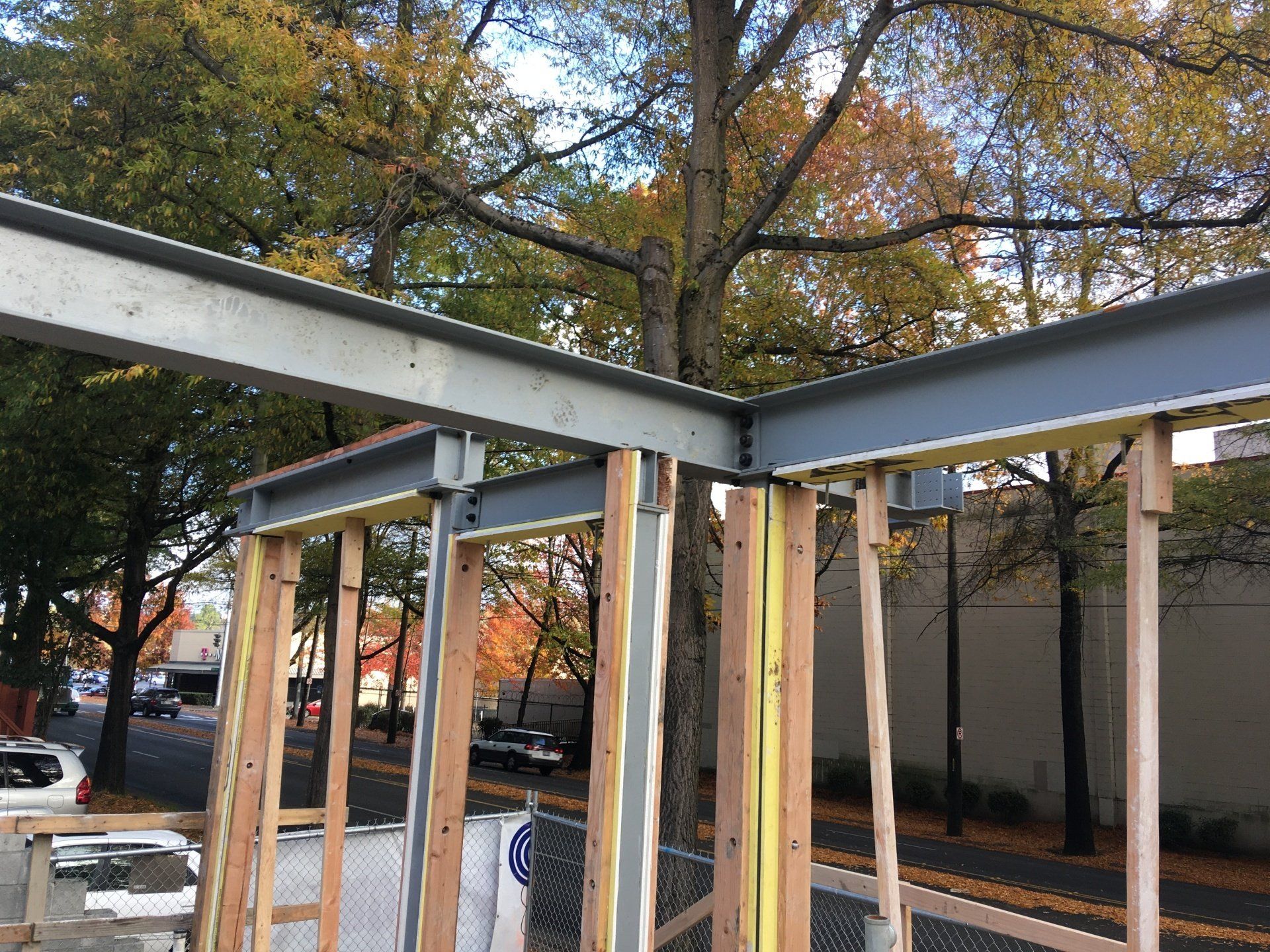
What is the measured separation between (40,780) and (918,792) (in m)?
20.1

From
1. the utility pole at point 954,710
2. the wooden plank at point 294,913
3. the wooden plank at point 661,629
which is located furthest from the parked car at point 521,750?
the wooden plank at point 661,629

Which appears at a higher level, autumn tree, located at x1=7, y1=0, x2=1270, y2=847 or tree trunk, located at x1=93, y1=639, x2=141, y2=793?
autumn tree, located at x1=7, y1=0, x2=1270, y2=847

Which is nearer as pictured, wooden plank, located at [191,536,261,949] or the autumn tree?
wooden plank, located at [191,536,261,949]

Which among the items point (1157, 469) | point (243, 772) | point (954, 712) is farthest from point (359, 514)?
point (954, 712)

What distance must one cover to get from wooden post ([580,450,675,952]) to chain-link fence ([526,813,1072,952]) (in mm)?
1980

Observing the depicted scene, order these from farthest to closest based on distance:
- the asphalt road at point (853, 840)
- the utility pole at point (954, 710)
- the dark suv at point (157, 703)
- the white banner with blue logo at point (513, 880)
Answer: the dark suv at point (157, 703)
the utility pole at point (954, 710)
the asphalt road at point (853, 840)
the white banner with blue logo at point (513, 880)

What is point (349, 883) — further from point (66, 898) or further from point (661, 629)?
point (661, 629)

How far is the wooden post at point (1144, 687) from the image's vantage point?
3.27m

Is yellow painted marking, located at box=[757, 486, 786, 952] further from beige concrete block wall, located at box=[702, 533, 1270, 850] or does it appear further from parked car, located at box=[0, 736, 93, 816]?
beige concrete block wall, located at box=[702, 533, 1270, 850]

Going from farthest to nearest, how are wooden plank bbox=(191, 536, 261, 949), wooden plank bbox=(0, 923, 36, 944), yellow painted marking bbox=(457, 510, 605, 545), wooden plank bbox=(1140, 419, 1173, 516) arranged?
wooden plank bbox=(191, 536, 261, 949), wooden plank bbox=(0, 923, 36, 944), yellow painted marking bbox=(457, 510, 605, 545), wooden plank bbox=(1140, 419, 1173, 516)

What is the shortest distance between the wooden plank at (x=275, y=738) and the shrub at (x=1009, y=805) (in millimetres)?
21175

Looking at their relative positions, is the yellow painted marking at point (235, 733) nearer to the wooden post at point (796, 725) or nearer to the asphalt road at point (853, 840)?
the wooden post at point (796, 725)

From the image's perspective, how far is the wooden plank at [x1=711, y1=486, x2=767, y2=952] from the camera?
14.5ft

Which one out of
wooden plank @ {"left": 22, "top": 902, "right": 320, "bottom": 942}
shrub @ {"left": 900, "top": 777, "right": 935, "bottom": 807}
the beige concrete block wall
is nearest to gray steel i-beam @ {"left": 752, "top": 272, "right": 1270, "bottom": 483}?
wooden plank @ {"left": 22, "top": 902, "right": 320, "bottom": 942}
